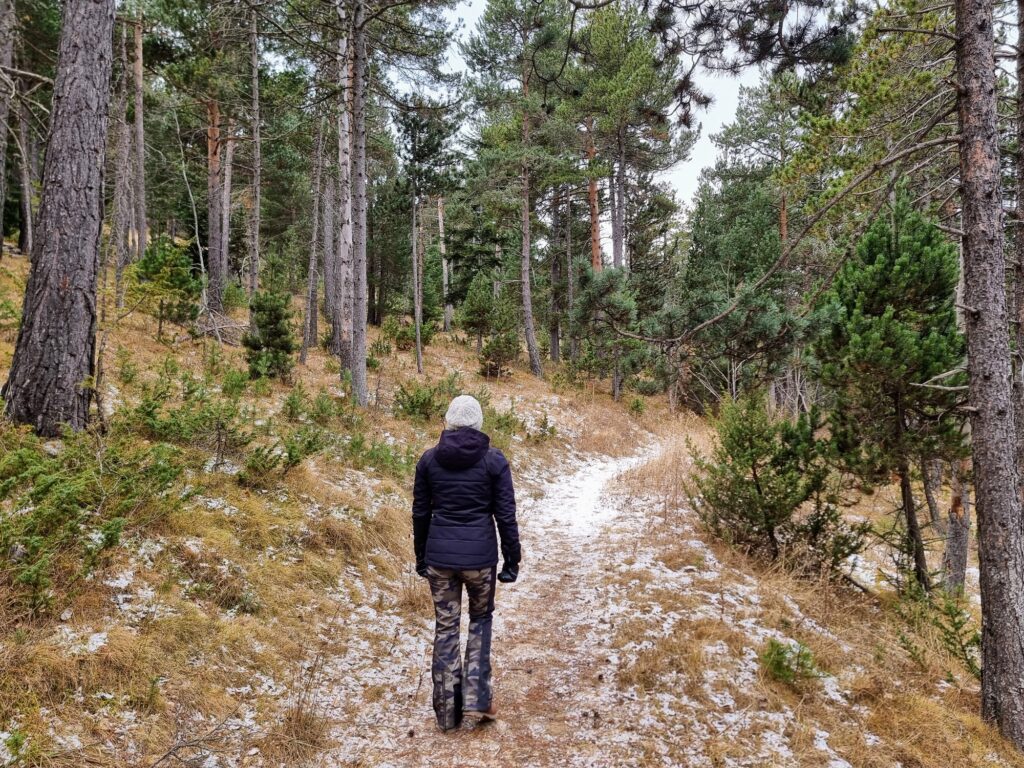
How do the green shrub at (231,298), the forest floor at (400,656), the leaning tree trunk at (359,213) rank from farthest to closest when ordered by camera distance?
the green shrub at (231,298) → the leaning tree trunk at (359,213) → the forest floor at (400,656)

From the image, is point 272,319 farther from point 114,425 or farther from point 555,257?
point 555,257

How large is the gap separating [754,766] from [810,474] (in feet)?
12.8

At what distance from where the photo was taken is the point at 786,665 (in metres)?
4.05

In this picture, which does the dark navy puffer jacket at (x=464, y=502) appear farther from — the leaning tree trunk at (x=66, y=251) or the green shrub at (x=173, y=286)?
the green shrub at (x=173, y=286)

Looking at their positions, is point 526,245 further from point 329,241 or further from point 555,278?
point 329,241

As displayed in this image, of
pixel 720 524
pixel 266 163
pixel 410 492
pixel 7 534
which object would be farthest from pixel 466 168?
pixel 7 534

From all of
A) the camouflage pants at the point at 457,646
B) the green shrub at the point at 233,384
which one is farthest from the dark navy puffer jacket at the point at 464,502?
the green shrub at the point at 233,384

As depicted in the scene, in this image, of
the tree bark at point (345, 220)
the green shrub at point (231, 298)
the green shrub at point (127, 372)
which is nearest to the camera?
the green shrub at point (127, 372)

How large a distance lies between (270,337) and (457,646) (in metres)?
9.30

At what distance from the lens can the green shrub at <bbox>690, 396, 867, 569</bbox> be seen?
6.07m

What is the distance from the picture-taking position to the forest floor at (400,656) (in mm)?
2998

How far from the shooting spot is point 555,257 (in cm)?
2475

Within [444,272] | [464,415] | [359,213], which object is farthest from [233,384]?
[444,272]

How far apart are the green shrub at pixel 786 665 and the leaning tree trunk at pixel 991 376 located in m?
1.39
